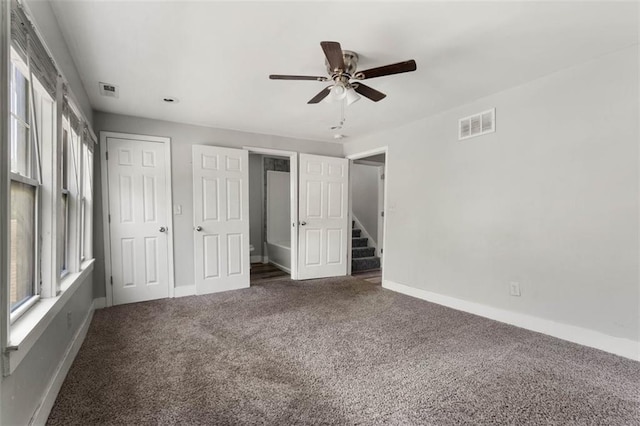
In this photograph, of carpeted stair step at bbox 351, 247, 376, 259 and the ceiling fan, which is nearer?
the ceiling fan

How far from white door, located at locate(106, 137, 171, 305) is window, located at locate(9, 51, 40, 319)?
6.36ft

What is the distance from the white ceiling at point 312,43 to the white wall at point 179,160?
453 mm

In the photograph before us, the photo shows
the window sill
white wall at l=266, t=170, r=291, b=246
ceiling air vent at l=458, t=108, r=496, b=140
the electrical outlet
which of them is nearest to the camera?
the window sill

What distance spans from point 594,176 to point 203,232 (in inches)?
163

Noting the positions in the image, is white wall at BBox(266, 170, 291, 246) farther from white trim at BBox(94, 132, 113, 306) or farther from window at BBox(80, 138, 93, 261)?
window at BBox(80, 138, 93, 261)

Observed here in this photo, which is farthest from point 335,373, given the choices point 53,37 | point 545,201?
point 53,37

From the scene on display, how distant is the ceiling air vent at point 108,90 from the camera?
2708 millimetres

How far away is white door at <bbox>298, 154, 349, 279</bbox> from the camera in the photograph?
4652mm

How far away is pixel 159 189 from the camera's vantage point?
3688 mm

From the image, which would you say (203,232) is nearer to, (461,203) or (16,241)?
(16,241)

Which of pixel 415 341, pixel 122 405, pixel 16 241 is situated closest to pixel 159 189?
pixel 16 241

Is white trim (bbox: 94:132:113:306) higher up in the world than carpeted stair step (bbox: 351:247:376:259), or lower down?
higher up

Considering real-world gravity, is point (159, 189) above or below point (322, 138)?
below

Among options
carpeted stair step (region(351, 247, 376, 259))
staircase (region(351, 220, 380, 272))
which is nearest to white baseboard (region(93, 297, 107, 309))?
staircase (region(351, 220, 380, 272))
